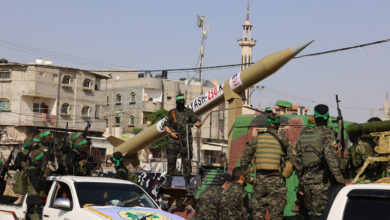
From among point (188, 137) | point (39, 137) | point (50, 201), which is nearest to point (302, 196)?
point (50, 201)

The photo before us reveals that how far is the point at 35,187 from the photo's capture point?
10867 mm

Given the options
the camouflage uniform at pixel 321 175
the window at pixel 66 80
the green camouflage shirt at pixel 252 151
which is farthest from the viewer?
the window at pixel 66 80

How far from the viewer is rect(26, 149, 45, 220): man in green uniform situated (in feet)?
35.0

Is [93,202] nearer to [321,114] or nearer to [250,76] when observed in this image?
[321,114]

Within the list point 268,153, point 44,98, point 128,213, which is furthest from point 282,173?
point 44,98

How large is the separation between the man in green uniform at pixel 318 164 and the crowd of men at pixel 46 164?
477 cm

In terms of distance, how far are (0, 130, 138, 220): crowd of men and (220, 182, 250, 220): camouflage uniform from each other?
3.66m

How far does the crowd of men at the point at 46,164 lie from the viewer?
10859 mm

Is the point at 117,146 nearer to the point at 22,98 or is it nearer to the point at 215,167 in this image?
the point at 215,167

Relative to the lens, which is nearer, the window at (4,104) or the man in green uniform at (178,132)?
the man in green uniform at (178,132)

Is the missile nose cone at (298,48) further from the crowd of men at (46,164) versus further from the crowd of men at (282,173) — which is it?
the crowd of men at (282,173)

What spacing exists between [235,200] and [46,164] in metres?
4.17

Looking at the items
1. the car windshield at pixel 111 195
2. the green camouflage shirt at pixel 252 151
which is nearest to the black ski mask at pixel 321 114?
the green camouflage shirt at pixel 252 151

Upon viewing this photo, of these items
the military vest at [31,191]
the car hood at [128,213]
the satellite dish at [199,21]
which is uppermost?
the satellite dish at [199,21]
